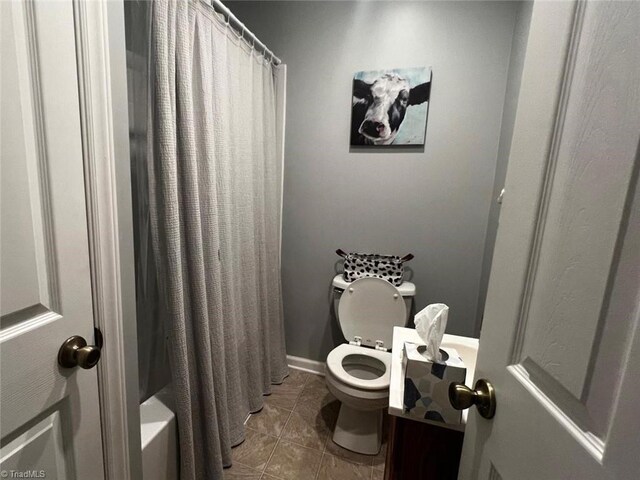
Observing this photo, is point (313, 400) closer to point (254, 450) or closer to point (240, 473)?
point (254, 450)

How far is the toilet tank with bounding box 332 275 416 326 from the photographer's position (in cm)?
172

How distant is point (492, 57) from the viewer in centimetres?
157

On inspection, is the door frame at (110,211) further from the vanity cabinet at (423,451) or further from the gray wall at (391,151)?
the gray wall at (391,151)

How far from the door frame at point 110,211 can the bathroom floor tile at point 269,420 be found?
0.89 meters

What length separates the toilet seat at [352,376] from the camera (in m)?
1.37

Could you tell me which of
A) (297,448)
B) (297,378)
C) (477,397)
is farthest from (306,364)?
(477,397)

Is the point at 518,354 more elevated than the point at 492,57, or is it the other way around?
the point at 492,57

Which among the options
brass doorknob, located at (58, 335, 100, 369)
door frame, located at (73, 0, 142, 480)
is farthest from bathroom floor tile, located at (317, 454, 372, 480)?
brass doorknob, located at (58, 335, 100, 369)

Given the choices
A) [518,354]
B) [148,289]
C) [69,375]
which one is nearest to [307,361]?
[148,289]

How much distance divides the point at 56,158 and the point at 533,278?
0.92 meters

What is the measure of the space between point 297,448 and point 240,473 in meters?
0.29

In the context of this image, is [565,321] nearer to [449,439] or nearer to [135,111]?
[449,439]

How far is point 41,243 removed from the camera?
1.90 ft

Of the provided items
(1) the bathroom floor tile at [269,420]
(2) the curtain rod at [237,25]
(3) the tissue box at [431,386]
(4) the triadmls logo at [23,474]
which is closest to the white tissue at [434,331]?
(3) the tissue box at [431,386]
